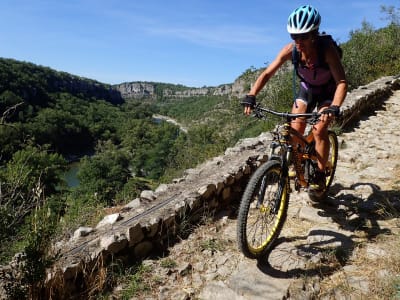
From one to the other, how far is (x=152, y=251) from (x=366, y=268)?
1.84 m

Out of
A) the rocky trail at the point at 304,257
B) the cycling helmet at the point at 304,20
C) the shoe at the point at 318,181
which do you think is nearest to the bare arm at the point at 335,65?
the cycling helmet at the point at 304,20

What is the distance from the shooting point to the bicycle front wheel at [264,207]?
269 cm

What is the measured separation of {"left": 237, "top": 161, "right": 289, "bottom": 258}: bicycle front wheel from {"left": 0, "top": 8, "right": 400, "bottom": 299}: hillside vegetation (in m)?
1.49

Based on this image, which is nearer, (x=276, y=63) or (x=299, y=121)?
(x=276, y=63)

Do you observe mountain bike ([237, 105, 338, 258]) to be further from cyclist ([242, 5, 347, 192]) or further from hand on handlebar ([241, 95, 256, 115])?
cyclist ([242, 5, 347, 192])

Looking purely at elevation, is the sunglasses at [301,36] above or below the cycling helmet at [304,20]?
below

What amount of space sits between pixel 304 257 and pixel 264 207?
559mm

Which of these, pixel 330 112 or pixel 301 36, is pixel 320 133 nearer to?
pixel 330 112

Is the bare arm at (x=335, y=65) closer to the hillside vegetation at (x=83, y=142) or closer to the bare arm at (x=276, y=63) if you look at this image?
the bare arm at (x=276, y=63)

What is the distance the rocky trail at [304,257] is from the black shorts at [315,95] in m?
1.20

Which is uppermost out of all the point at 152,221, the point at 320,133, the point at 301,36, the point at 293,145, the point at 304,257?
the point at 301,36

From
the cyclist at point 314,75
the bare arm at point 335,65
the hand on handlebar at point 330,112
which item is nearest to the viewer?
the hand on handlebar at point 330,112

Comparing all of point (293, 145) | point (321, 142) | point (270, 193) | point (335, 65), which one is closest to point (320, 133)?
point (321, 142)

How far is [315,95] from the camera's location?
3576 millimetres
